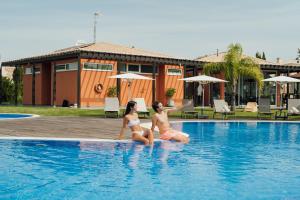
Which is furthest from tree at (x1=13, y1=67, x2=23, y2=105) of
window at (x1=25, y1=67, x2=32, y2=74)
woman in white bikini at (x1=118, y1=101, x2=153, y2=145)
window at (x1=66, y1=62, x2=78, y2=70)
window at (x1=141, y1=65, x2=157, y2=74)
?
woman in white bikini at (x1=118, y1=101, x2=153, y2=145)

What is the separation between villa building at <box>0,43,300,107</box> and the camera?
29.4 metres

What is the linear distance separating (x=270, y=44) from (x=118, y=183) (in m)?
27.8

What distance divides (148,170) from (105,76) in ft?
76.7

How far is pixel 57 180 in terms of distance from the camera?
6.40m

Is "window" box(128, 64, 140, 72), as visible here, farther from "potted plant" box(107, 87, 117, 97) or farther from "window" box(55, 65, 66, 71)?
"window" box(55, 65, 66, 71)

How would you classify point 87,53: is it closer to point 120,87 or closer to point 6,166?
point 120,87

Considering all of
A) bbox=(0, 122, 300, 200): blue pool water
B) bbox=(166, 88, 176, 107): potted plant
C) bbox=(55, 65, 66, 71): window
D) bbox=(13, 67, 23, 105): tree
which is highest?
bbox=(55, 65, 66, 71): window

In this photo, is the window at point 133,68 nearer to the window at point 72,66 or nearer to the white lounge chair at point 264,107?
the window at point 72,66

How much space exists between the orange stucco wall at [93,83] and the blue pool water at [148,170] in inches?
748

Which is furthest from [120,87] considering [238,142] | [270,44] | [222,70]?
[238,142]

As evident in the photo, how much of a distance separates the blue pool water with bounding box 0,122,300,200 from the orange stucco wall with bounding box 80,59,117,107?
1900 cm

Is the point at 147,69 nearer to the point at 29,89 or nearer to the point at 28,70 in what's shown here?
the point at 29,89

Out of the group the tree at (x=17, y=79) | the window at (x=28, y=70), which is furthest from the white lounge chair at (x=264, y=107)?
the tree at (x=17, y=79)

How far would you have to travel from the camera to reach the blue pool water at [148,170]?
18.8 feet
